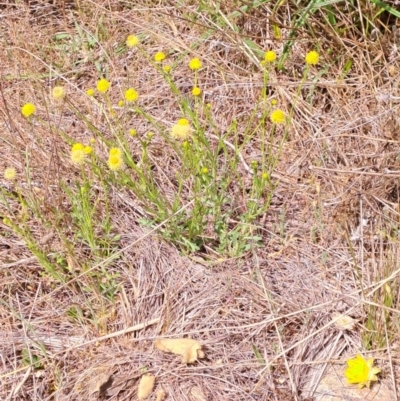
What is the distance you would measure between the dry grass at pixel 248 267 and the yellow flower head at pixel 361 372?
0.05 metres

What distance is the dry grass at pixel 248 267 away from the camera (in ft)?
5.11

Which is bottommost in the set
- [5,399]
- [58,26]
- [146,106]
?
[5,399]

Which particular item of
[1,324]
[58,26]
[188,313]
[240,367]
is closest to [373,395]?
[240,367]

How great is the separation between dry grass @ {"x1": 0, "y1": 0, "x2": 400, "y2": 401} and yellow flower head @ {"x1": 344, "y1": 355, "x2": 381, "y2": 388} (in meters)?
0.05

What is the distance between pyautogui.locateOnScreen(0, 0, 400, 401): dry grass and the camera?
156 centimetres

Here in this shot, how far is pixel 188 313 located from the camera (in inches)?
66.6

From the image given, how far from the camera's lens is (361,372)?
147 centimetres

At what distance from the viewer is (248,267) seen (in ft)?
5.80

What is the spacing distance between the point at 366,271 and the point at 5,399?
117cm

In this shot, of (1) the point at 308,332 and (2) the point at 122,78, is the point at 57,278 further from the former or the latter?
(2) the point at 122,78

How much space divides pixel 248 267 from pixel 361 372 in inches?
19.0

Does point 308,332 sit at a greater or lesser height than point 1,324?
greater

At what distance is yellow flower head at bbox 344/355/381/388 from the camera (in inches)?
57.7

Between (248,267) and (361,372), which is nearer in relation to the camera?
(361,372)
